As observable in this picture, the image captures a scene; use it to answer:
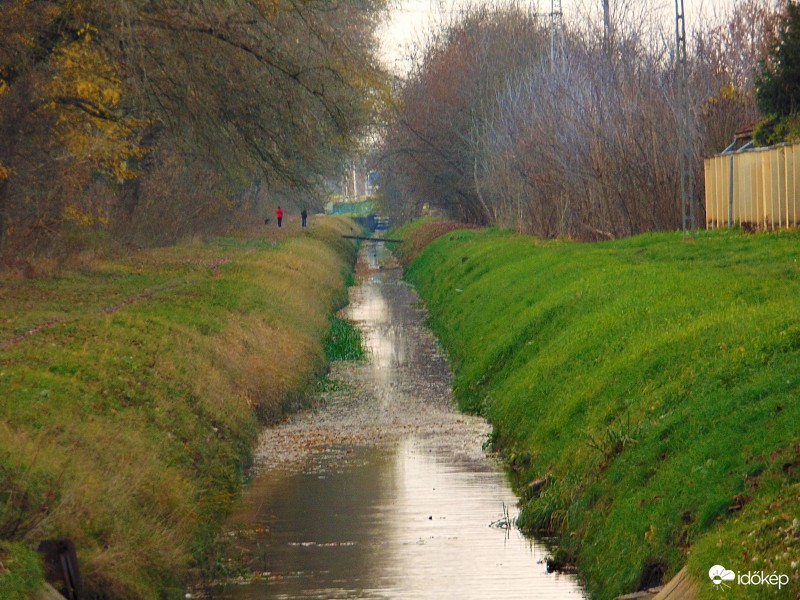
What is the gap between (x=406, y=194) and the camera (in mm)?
66812

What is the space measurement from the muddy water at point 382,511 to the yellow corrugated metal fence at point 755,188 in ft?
26.0

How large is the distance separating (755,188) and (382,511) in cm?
1508

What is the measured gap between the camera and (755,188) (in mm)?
24844

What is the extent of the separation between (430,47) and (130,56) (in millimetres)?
38089

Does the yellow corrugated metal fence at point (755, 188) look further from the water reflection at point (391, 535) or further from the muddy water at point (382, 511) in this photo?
the water reflection at point (391, 535)

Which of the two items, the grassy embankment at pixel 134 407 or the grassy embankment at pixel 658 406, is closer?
the grassy embankment at pixel 658 406

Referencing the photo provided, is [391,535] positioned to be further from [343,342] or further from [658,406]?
[343,342]

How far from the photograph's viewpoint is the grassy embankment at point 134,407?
28.5ft

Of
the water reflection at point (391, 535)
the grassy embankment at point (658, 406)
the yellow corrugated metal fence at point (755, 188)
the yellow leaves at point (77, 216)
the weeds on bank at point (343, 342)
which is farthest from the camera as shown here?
the yellow leaves at point (77, 216)

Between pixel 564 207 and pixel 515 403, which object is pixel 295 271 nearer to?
pixel 564 207

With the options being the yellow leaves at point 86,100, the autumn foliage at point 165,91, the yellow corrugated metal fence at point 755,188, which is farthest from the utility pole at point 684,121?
the yellow leaves at point 86,100

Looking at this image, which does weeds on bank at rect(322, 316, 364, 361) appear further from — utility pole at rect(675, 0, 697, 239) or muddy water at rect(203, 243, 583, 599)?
utility pole at rect(675, 0, 697, 239)

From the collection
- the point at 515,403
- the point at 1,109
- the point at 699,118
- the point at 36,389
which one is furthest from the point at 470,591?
the point at 699,118

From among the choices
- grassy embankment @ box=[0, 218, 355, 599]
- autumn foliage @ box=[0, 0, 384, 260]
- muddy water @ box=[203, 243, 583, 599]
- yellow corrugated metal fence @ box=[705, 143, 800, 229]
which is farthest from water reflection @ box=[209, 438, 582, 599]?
yellow corrugated metal fence @ box=[705, 143, 800, 229]
